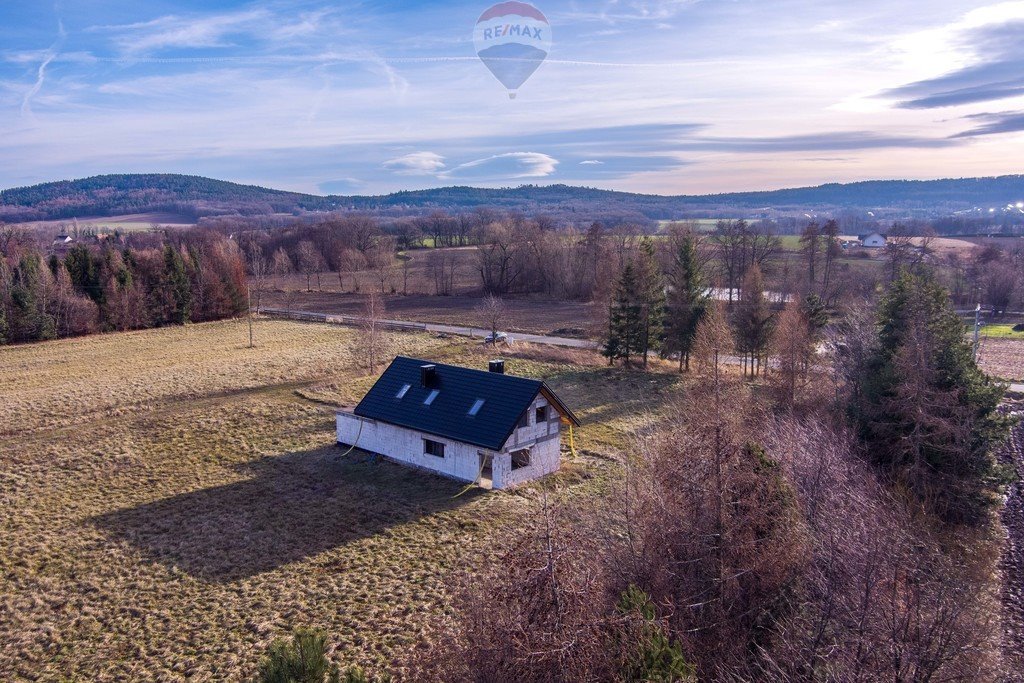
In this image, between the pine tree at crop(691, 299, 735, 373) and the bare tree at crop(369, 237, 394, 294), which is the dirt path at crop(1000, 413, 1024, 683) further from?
the bare tree at crop(369, 237, 394, 294)

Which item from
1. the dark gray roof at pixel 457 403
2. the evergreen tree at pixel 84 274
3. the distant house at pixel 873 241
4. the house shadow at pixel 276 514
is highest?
the distant house at pixel 873 241

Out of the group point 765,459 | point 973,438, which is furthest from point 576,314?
point 765,459

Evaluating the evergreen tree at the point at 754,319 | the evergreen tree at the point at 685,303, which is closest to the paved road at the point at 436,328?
the evergreen tree at the point at 685,303

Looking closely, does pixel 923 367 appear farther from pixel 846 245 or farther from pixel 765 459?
pixel 846 245

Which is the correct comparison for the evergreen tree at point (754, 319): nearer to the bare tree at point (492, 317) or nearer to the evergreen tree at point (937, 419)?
the evergreen tree at point (937, 419)

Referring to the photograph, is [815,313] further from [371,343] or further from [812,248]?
[812,248]

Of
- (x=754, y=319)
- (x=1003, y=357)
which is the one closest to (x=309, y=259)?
(x=754, y=319)

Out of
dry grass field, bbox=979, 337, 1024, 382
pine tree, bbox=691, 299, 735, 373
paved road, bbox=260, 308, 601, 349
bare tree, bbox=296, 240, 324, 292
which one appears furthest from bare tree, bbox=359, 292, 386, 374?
bare tree, bbox=296, 240, 324, 292
